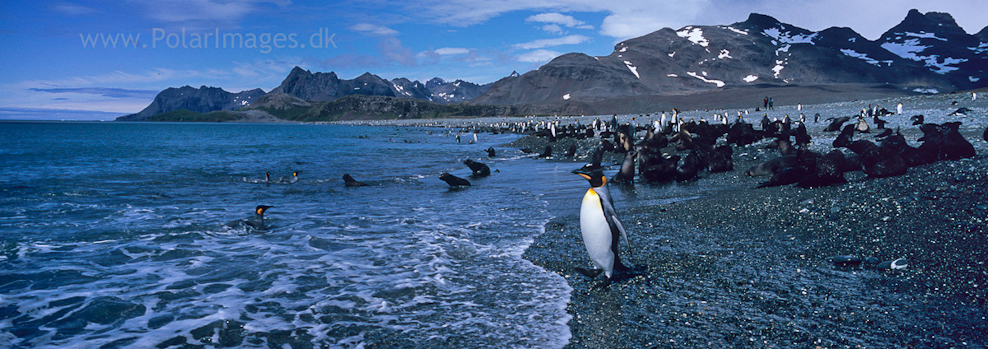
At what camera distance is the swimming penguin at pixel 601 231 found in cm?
569

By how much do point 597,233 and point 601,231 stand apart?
2.3 inches

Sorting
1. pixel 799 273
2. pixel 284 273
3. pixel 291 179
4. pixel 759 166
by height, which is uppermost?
pixel 759 166

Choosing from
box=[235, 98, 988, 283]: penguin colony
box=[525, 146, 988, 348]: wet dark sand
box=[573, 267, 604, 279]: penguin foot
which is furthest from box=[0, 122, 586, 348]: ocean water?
box=[235, 98, 988, 283]: penguin colony

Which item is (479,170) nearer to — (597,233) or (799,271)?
(597,233)

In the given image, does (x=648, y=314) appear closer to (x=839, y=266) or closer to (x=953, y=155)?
(x=839, y=266)

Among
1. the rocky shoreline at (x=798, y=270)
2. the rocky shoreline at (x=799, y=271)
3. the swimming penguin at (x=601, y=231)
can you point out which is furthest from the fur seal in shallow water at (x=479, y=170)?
the swimming penguin at (x=601, y=231)

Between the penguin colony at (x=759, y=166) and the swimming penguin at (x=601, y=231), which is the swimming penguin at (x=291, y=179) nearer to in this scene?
the penguin colony at (x=759, y=166)

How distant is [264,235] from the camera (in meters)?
8.96

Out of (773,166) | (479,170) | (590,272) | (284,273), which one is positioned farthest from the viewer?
(479,170)

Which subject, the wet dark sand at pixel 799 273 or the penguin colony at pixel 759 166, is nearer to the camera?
the wet dark sand at pixel 799 273

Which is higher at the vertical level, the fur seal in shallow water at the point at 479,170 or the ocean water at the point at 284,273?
the fur seal in shallow water at the point at 479,170

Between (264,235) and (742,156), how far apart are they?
14872 millimetres

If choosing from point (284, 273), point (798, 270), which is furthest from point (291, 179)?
point (798, 270)

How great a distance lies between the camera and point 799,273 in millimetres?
5453
